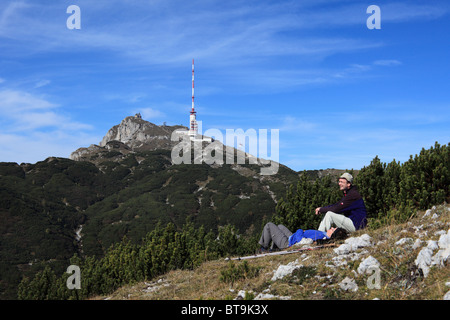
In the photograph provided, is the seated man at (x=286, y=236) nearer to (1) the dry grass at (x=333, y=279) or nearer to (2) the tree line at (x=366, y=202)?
(1) the dry grass at (x=333, y=279)

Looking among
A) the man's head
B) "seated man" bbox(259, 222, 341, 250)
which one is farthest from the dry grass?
the man's head

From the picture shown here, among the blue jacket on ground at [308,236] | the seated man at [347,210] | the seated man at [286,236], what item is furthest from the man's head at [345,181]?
the blue jacket on ground at [308,236]

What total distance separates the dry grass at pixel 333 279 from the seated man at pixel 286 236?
2.65 feet

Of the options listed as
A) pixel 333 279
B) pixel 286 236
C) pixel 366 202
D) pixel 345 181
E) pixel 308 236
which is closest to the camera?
pixel 333 279

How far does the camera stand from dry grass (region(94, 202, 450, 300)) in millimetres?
5703

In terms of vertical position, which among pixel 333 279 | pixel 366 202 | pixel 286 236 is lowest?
pixel 333 279

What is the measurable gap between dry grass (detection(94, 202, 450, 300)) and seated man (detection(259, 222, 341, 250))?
809 mm

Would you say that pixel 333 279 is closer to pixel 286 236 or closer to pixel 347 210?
pixel 347 210

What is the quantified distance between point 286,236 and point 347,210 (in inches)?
74.0

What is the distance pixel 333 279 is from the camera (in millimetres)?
6500

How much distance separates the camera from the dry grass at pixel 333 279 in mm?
5703

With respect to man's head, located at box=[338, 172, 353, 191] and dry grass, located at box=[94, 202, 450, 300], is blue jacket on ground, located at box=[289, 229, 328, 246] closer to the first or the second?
dry grass, located at box=[94, 202, 450, 300]

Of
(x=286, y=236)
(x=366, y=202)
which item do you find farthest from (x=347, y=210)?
(x=366, y=202)

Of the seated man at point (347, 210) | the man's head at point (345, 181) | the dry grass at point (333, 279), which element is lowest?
the dry grass at point (333, 279)
